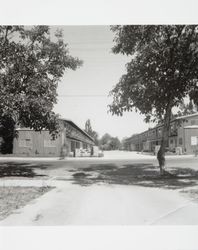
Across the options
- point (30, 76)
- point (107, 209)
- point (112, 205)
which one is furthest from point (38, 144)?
point (107, 209)

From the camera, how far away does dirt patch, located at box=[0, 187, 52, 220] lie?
28.3 feet

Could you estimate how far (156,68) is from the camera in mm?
12945

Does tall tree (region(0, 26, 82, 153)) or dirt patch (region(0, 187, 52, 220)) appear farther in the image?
tall tree (region(0, 26, 82, 153))

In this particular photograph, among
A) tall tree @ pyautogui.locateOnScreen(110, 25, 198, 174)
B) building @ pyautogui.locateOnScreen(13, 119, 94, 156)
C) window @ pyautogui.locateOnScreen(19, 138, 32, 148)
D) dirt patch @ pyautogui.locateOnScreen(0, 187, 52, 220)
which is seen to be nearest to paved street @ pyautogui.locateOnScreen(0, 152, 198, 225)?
dirt patch @ pyautogui.locateOnScreen(0, 187, 52, 220)

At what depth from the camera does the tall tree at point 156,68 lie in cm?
1198

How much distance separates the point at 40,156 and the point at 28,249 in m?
27.3

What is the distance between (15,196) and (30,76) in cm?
622

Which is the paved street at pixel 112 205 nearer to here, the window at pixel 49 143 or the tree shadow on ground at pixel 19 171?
the tree shadow on ground at pixel 19 171

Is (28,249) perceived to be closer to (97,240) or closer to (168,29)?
(97,240)

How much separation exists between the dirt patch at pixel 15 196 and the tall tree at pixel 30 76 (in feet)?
10.5

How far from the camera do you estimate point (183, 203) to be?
29.4 ft

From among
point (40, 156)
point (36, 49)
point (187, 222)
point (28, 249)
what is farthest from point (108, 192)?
point (40, 156)

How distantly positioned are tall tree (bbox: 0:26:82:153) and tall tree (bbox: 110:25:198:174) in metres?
2.45

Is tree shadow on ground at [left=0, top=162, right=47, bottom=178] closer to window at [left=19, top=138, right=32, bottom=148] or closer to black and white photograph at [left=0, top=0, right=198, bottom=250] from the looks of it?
black and white photograph at [left=0, top=0, right=198, bottom=250]
